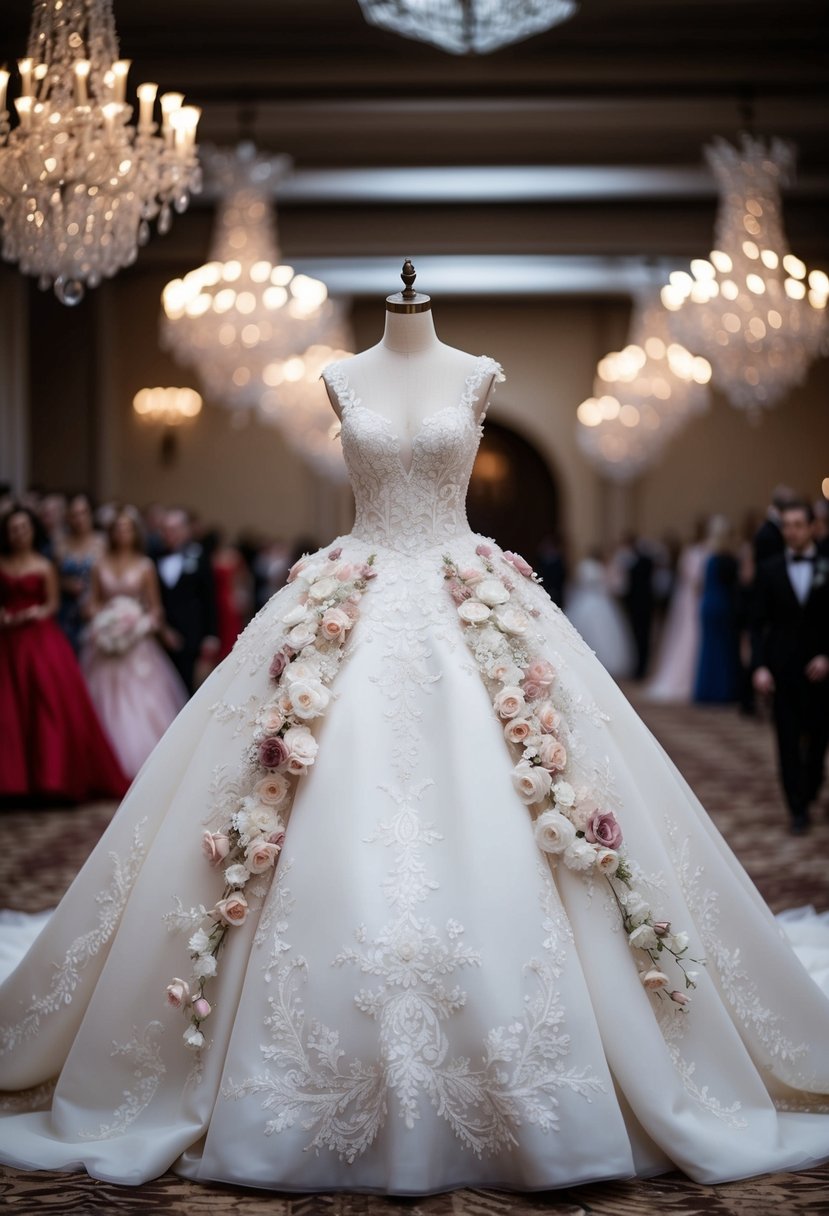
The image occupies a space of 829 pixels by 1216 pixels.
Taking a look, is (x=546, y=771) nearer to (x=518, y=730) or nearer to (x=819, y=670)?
(x=518, y=730)

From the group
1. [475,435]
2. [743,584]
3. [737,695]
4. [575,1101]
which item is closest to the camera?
[575,1101]

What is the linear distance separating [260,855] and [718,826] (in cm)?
441

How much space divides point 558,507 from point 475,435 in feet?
54.3

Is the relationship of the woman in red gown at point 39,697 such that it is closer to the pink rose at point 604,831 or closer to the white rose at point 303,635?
the white rose at point 303,635

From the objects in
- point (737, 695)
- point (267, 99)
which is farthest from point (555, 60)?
point (737, 695)

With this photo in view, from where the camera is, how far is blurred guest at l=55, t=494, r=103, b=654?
913cm

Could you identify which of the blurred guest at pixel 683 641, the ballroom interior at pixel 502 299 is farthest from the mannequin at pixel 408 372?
the blurred guest at pixel 683 641

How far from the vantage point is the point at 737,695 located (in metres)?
14.0

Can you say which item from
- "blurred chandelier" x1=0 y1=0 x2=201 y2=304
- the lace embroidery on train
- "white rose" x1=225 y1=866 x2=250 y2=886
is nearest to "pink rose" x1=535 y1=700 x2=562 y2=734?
the lace embroidery on train

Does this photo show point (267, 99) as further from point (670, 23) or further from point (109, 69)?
point (109, 69)

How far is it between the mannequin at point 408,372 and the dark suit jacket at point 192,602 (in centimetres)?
553

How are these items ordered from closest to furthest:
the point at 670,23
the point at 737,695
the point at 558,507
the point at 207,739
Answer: the point at 207,739 < the point at 670,23 < the point at 737,695 < the point at 558,507

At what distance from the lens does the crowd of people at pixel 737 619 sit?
6.88 meters

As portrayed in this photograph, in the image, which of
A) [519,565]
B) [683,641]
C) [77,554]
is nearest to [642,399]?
[683,641]
